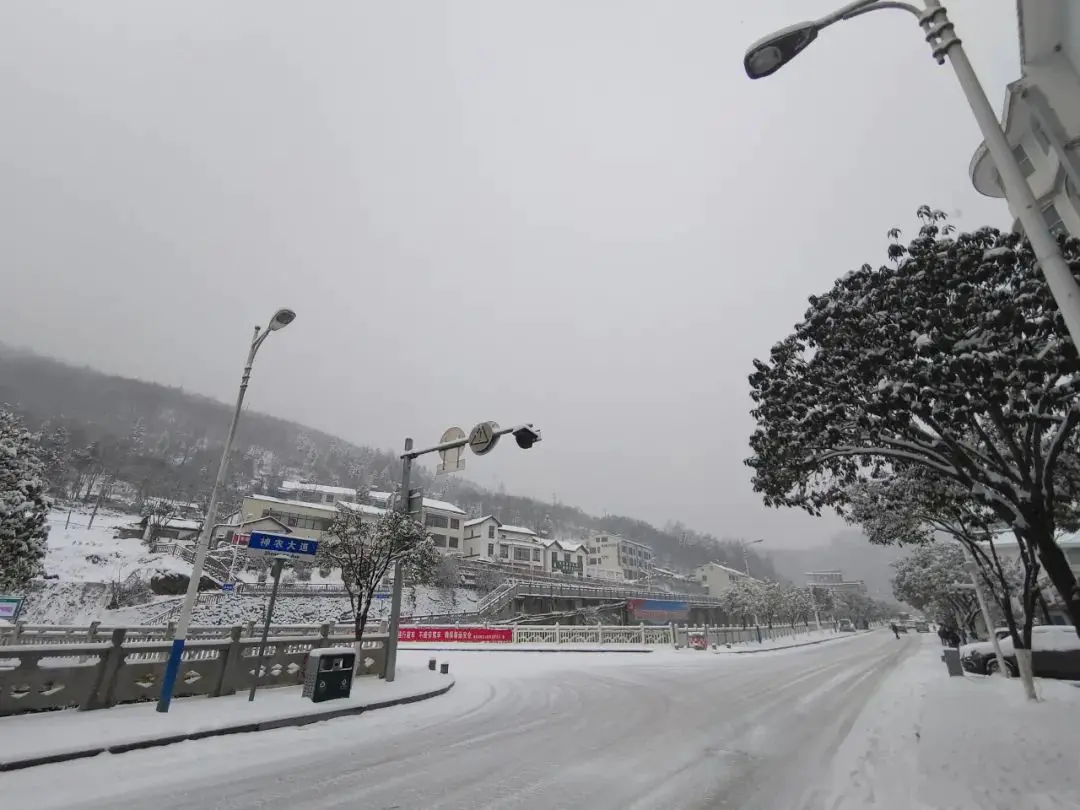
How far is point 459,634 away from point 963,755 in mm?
32026

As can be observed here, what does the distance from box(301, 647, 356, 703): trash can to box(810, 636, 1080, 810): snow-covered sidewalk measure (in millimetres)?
9083

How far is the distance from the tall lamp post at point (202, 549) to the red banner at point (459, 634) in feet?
85.4

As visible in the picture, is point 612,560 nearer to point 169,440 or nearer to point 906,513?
point 906,513

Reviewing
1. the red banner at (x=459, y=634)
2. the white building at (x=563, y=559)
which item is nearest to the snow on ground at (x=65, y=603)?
the red banner at (x=459, y=634)

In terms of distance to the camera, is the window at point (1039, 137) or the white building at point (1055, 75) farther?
the window at point (1039, 137)

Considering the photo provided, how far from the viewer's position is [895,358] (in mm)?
8719

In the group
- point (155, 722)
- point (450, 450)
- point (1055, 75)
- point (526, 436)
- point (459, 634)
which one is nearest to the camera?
point (155, 722)

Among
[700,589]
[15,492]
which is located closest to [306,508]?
[15,492]

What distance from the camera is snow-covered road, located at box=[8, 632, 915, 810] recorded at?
210 inches

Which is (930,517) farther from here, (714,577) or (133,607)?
(714,577)

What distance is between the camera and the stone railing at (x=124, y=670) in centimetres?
786

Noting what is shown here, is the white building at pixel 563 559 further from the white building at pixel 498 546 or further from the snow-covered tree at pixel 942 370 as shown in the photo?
the snow-covered tree at pixel 942 370

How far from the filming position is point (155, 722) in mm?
7934

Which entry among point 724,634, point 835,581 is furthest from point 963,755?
point 835,581
